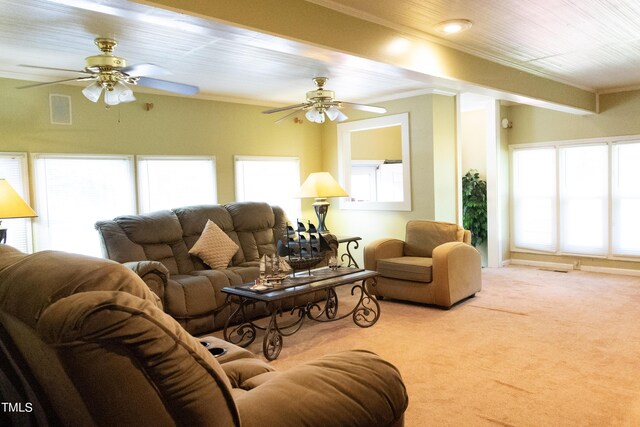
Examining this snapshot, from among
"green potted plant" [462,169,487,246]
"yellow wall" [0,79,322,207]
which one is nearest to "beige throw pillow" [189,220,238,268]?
"yellow wall" [0,79,322,207]

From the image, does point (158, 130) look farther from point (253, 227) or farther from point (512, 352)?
point (512, 352)

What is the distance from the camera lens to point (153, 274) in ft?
12.6

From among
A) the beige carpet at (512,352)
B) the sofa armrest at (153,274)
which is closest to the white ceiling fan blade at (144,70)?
the sofa armrest at (153,274)

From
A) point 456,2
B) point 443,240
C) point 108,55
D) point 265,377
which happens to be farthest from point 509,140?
point 265,377

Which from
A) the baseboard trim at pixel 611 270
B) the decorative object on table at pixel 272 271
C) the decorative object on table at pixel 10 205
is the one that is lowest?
the baseboard trim at pixel 611 270

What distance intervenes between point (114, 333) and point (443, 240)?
460 cm

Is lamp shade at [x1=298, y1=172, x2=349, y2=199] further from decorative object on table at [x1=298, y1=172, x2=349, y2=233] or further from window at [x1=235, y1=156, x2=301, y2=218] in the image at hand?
window at [x1=235, y1=156, x2=301, y2=218]

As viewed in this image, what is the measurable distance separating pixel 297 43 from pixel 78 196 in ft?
10.6

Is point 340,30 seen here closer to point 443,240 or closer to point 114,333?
point 114,333

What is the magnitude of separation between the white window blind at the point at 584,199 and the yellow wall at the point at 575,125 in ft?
0.58

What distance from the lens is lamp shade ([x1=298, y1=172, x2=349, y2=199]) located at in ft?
17.9

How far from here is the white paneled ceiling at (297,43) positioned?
2.98m

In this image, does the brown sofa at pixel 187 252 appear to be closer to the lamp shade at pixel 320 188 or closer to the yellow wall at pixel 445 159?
the lamp shade at pixel 320 188

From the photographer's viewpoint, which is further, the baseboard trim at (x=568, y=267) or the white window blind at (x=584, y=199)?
the white window blind at (x=584, y=199)
